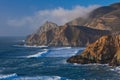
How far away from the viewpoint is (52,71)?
271 ft

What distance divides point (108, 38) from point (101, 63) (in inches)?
338

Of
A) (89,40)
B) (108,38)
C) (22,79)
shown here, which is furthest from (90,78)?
(89,40)

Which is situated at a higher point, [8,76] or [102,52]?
[102,52]

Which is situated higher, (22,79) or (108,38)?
(108,38)

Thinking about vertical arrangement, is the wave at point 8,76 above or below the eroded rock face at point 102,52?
below

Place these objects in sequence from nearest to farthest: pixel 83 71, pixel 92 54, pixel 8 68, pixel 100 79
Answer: pixel 100 79 < pixel 83 71 < pixel 8 68 < pixel 92 54

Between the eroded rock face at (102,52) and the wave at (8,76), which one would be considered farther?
the eroded rock face at (102,52)

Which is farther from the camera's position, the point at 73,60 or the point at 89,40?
the point at 89,40

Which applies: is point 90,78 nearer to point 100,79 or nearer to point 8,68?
point 100,79

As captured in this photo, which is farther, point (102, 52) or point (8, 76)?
point (102, 52)

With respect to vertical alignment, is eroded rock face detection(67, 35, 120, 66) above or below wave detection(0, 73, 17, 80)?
above

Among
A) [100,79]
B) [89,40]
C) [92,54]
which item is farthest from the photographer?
[89,40]

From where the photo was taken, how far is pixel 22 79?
7131cm

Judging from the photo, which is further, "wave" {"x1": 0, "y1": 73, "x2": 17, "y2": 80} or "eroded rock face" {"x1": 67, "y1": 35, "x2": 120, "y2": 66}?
"eroded rock face" {"x1": 67, "y1": 35, "x2": 120, "y2": 66}
